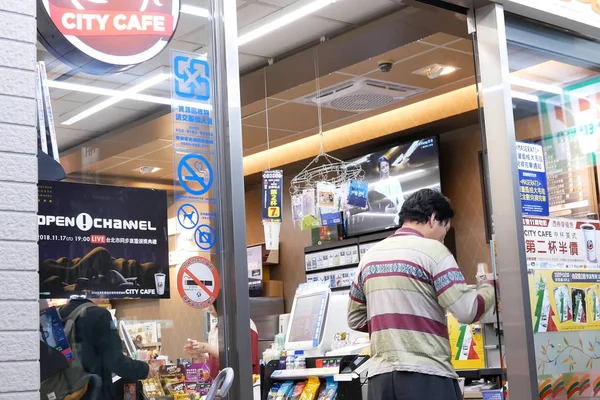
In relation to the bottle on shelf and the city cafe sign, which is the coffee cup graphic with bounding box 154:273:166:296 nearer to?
the city cafe sign

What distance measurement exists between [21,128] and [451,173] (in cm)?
720

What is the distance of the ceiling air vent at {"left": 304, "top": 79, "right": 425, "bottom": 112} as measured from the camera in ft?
25.0

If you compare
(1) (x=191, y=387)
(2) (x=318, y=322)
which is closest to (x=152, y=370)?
(1) (x=191, y=387)

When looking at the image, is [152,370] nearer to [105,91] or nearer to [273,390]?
[105,91]

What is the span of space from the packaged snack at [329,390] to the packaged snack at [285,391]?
0.22 m

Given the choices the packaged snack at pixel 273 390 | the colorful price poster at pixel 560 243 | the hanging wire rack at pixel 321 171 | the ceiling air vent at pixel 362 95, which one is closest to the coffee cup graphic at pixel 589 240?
the colorful price poster at pixel 560 243

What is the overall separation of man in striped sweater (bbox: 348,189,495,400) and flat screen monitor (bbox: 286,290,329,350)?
181 cm

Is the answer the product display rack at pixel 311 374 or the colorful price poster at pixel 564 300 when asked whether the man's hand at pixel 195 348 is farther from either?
the product display rack at pixel 311 374

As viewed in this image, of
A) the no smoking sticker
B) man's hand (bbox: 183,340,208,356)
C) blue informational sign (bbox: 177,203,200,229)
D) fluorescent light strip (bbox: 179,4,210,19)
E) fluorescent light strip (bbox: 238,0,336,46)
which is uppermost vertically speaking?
fluorescent light strip (bbox: 238,0,336,46)

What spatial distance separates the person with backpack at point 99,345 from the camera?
2393mm

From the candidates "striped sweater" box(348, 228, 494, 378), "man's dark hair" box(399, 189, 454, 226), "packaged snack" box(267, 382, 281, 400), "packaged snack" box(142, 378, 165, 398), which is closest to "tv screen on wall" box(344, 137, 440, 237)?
"packaged snack" box(267, 382, 281, 400)

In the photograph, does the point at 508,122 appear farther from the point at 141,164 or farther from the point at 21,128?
the point at 21,128

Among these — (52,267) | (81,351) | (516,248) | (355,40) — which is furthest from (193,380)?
(355,40)

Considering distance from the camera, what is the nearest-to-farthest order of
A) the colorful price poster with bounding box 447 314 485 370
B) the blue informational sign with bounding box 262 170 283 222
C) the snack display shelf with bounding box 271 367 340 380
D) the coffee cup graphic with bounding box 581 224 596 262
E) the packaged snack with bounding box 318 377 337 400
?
1. the coffee cup graphic with bounding box 581 224 596 262
2. the packaged snack with bounding box 318 377 337 400
3. the snack display shelf with bounding box 271 367 340 380
4. the colorful price poster with bounding box 447 314 485 370
5. the blue informational sign with bounding box 262 170 283 222
